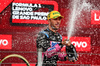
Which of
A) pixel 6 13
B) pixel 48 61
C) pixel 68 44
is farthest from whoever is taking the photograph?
pixel 6 13

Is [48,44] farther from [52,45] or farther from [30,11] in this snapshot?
[30,11]

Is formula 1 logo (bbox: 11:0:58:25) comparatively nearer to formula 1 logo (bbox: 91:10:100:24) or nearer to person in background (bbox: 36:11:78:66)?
person in background (bbox: 36:11:78:66)

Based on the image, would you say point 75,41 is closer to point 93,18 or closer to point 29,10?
point 93,18

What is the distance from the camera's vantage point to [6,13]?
2.00 meters

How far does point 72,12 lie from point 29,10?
1.43 feet

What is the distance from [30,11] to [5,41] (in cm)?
37

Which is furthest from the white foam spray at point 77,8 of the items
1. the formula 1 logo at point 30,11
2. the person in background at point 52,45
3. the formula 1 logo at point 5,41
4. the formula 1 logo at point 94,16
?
the formula 1 logo at point 5,41

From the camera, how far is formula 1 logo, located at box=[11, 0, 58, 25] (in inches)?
80.0

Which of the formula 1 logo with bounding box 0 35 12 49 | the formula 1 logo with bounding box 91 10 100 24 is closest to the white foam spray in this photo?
the formula 1 logo with bounding box 91 10 100 24

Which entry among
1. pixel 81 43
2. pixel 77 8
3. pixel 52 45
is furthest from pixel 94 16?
pixel 52 45

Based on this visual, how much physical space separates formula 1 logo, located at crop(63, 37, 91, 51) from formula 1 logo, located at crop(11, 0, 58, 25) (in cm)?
35

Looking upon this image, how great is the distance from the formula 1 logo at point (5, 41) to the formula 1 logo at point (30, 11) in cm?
15

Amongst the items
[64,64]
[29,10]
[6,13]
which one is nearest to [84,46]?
[64,64]

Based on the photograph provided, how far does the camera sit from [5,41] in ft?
6.63
